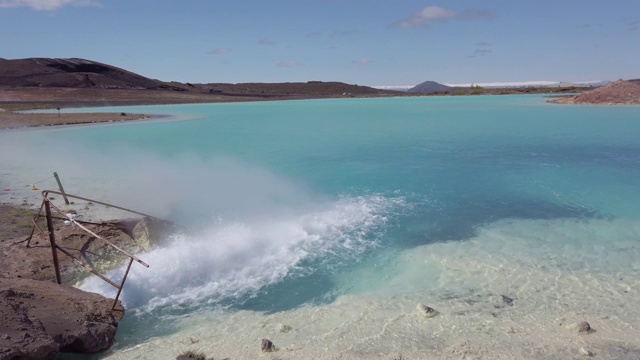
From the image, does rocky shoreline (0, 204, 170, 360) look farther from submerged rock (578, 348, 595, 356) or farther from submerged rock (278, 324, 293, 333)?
submerged rock (578, 348, 595, 356)

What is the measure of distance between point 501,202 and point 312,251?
5.61 metres

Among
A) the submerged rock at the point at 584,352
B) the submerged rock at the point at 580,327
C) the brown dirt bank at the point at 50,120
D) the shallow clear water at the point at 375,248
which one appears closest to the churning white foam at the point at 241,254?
the shallow clear water at the point at 375,248

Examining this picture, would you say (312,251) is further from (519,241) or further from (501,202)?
(501,202)

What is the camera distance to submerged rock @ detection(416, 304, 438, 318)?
5978 millimetres

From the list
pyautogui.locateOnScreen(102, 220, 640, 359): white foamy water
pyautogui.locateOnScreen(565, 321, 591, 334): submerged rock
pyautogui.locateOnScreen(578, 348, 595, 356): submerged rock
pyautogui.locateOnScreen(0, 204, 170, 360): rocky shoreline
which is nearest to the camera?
pyautogui.locateOnScreen(0, 204, 170, 360): rocky shoreline

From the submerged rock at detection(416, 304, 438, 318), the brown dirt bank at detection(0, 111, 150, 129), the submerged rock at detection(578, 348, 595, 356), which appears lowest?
the brown dirt bank at detection(0, 111, 150, 129)

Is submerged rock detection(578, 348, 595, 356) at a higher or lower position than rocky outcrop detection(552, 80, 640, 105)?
lower

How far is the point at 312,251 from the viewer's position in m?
8.48

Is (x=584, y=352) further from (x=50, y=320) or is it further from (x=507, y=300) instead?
(x=50, y=320)

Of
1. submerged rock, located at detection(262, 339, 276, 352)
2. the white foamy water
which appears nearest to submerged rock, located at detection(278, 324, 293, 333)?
the white foamy water

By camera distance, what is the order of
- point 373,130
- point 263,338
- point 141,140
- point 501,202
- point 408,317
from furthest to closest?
point 373,130 < point 141,140 < point 501,202 < point 408,317 < point 263,338

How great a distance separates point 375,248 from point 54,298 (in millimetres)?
5114

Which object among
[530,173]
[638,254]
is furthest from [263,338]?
[530,173]

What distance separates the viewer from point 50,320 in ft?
17.0
